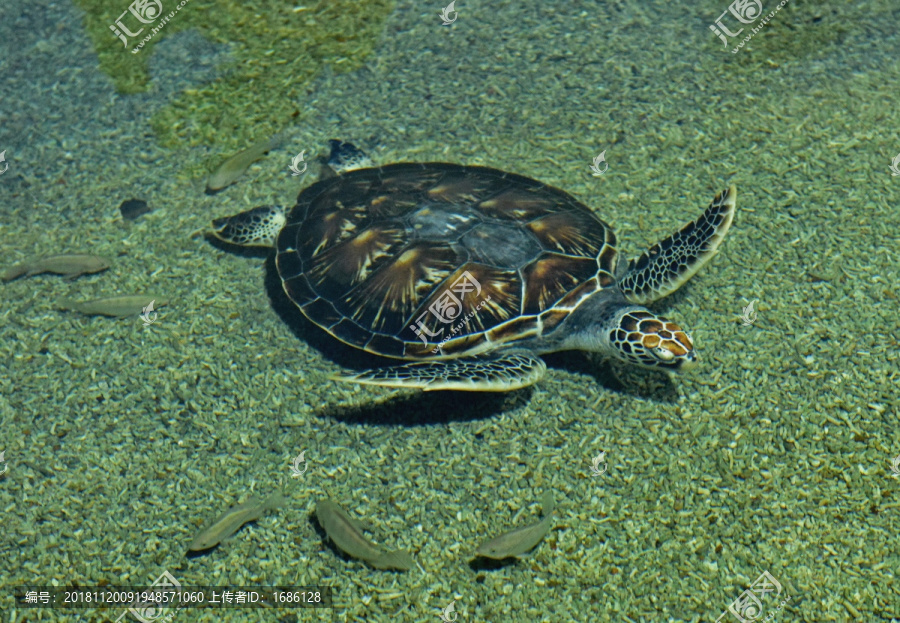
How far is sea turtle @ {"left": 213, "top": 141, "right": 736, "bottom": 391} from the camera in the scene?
12.0ft

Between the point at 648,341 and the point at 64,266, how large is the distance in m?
3.74

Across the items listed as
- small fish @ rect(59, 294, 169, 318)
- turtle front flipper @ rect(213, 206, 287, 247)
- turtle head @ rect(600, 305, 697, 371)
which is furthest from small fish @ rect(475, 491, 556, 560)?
small fish @ rect(59, 294, 169, 318)

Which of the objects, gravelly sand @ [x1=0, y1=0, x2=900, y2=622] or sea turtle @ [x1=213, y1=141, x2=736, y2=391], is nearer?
gravelly sand @ [x1=0, y1=0, x2=900, y2=622]

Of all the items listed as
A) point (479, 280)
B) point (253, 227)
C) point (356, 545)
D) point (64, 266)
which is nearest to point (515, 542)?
point (356, 545)

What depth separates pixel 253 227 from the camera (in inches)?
183

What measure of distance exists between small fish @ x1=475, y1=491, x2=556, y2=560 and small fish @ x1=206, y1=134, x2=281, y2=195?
3332 mm

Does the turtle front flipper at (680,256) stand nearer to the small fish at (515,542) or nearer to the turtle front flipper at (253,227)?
the small fish at (515,542)

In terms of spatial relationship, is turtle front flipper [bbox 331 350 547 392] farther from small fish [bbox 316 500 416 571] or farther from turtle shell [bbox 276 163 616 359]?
small fish [bbox 316 500 416 571]

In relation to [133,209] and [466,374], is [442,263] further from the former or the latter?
[133,209]

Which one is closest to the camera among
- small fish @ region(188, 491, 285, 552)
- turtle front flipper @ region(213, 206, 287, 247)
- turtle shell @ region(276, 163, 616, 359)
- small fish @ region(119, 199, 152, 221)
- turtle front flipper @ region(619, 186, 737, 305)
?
small fish @ region(188, 491, 285, 552)

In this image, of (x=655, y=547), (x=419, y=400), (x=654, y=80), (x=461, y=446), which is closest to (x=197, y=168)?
(x=419, y=400)

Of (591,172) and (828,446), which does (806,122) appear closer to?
(591,172)

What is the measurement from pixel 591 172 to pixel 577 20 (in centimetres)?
204

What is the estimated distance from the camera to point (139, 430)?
3906 millimetres
